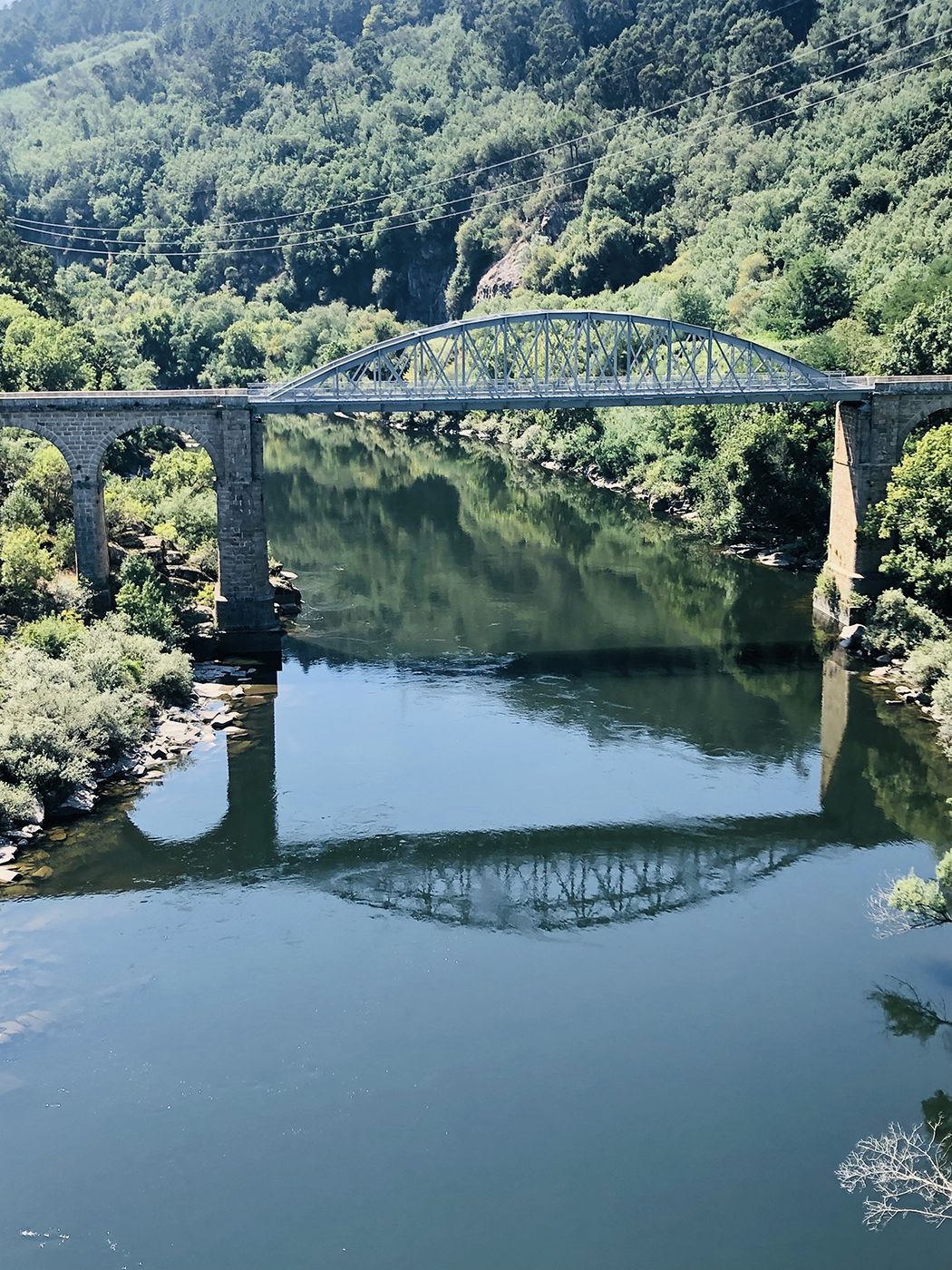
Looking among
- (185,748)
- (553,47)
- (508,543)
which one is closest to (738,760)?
(185,748)

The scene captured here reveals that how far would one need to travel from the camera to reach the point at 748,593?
6103 cm

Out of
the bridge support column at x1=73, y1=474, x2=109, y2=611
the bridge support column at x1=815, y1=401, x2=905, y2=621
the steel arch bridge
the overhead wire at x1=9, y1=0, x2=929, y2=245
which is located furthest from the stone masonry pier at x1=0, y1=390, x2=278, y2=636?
the overhead wire at x1=9, y1=0, x2=929, y2=245

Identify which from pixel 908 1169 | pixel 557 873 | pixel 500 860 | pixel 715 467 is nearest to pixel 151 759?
pixel 500 860

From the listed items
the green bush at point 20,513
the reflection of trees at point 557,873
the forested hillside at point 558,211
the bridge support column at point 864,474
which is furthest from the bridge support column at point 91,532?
the bridge support column at point 864,474

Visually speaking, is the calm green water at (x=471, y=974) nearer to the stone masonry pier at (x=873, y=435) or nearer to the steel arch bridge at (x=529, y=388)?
the stone masonry pier at (x=873, y=435)

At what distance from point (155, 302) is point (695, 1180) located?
131 m

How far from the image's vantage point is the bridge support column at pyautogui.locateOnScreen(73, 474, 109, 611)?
50.7 m

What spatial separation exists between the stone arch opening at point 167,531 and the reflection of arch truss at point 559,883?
17380mm

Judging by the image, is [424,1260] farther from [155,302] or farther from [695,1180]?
[155,302]

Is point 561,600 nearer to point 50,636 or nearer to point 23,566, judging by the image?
point 23,566

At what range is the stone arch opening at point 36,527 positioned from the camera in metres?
48.3

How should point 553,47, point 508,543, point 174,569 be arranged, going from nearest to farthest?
1. point 174,569
2. point 508,543
3. point 553,47

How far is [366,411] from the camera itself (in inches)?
2050

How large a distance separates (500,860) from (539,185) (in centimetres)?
11660
